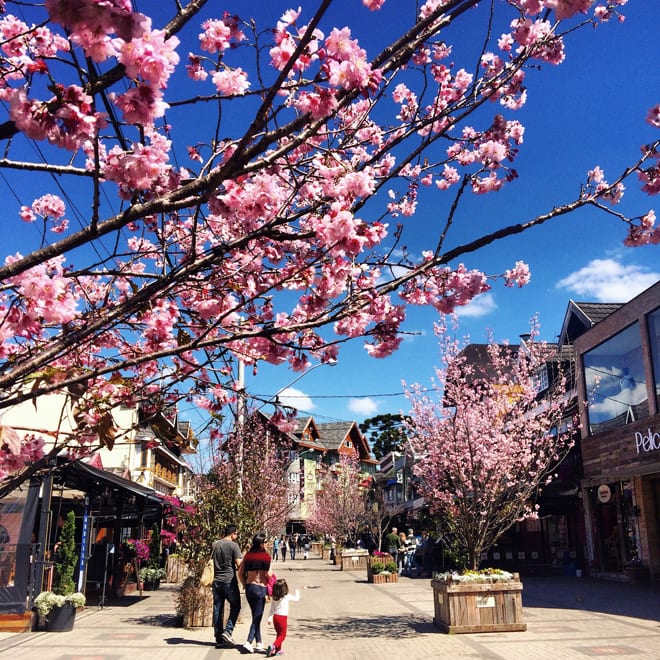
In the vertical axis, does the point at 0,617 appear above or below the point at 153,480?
below

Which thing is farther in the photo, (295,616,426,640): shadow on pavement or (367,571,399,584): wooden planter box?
(367,571,399,584): wooden planter box

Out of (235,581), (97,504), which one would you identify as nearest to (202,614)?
(235,581)

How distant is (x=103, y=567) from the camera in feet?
57.4

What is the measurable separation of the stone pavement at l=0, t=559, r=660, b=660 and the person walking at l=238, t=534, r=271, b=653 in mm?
336

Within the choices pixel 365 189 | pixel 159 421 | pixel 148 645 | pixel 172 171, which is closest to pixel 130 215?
pixel 172 171

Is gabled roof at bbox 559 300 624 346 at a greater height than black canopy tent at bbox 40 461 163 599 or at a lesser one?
greater

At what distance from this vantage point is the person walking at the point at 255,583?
1015 cm

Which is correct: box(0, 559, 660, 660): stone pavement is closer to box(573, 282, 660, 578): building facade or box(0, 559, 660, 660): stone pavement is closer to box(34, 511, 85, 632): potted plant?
box(34, 511, 85, 632): potted plant

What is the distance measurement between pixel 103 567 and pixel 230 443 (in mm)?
5000

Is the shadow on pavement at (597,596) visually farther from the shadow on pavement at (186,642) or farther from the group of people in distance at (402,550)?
the shadow on pavement at (186,642)

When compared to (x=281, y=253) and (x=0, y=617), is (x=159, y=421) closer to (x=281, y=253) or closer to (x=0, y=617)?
(x=281, y=253)

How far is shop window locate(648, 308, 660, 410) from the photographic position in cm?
1852

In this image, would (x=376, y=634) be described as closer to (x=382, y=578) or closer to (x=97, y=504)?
(x=97, y=504)

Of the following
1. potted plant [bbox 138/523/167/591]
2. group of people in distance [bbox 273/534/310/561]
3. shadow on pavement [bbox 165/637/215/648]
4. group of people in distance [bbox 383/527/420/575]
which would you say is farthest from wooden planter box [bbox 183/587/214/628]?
group of people in distance [bbox 273/534/310/561]
